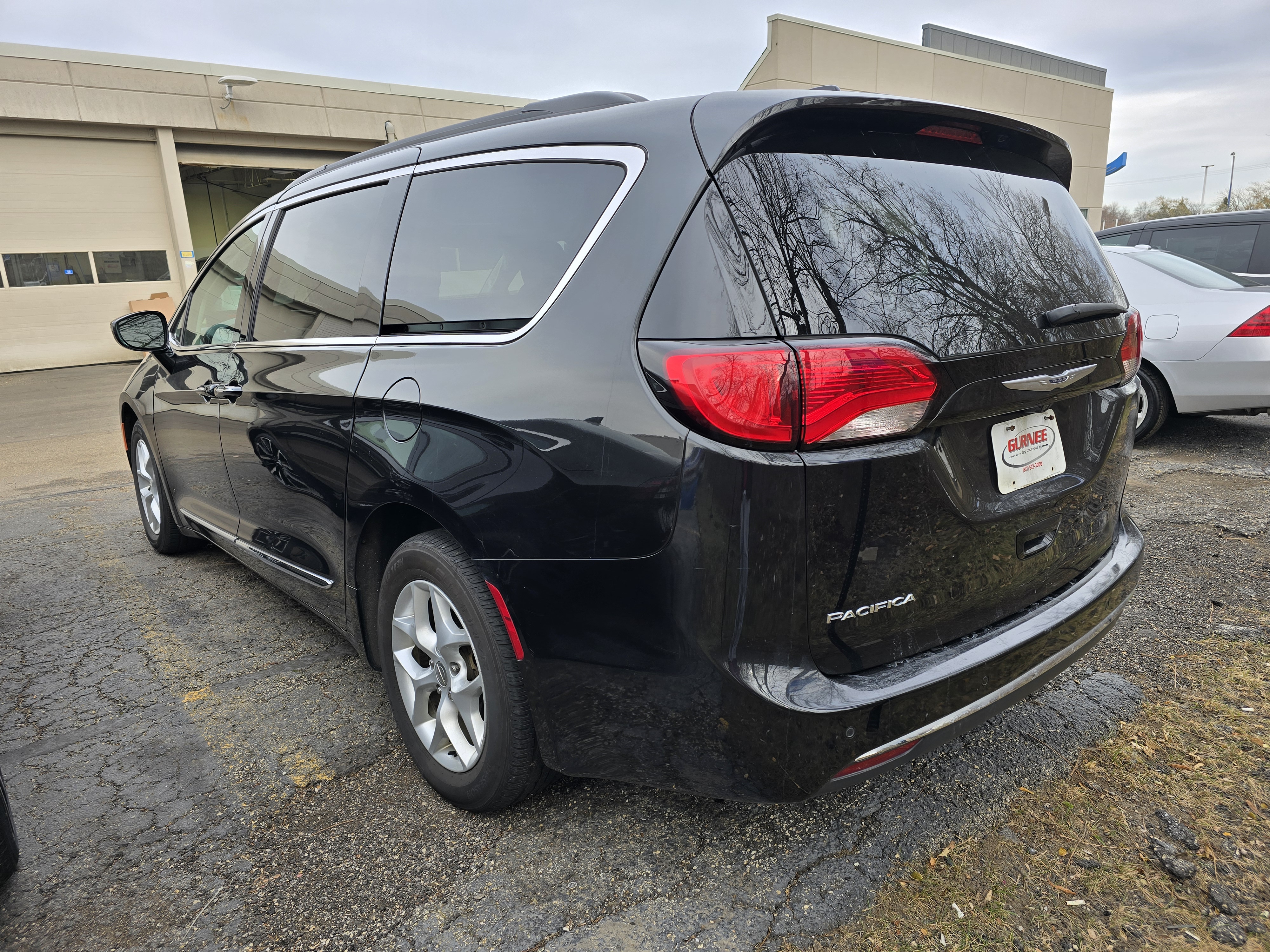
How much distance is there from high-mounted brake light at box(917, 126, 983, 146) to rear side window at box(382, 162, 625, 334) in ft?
2.40

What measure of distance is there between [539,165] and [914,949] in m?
1.97

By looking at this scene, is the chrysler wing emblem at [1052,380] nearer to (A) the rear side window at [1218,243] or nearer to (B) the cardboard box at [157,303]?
(A) the rear side window at [1218,243]

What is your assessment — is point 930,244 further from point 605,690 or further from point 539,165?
point 605,690

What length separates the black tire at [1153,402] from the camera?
5.95m

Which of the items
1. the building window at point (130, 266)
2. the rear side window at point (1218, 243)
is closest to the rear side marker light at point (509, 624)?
the rear side window at point (1218, 243)

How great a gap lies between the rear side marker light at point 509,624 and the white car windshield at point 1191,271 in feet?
19.6

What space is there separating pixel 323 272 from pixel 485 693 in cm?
159

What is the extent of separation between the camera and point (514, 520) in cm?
186

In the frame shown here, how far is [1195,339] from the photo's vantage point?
18.5 feet

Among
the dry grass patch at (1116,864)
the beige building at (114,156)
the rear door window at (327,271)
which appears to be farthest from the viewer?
the beige building at (114,156)

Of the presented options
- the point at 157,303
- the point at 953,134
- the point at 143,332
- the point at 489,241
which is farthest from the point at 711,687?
the point at 157,303

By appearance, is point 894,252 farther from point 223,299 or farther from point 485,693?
point 223,299

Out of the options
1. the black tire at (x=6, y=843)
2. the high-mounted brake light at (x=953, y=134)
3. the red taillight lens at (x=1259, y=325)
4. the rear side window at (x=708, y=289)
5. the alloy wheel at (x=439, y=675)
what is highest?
the high-mounted brake light at (x=953, y=134)

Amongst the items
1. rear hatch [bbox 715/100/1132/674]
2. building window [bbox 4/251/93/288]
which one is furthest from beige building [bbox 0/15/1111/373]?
rear hatch [bbox 715/100/1132/674]
